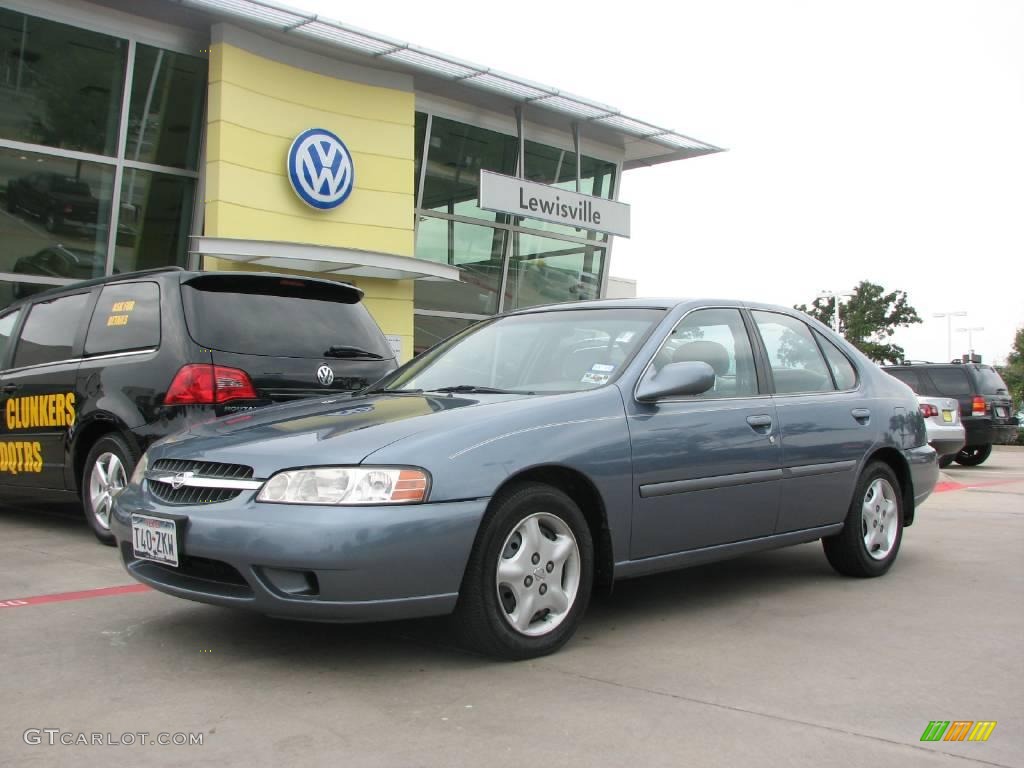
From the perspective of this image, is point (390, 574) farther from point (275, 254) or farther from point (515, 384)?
point (275, 254)

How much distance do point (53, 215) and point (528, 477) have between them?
12737 millimetres

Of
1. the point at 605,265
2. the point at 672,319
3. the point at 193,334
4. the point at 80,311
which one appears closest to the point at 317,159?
the point at 605,265

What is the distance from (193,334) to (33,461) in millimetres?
1968

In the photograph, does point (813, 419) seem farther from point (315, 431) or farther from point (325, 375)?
point (325, 375)

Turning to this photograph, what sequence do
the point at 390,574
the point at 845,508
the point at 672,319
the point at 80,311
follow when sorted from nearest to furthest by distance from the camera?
the point at 390,574
the point at 672,319
the point at 845,508
the point at 80,311

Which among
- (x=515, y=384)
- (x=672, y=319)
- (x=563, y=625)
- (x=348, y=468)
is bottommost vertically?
(x=563, y=625)

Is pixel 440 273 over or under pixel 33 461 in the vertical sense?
over

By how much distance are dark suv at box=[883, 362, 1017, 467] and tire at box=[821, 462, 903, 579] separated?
36.7ft

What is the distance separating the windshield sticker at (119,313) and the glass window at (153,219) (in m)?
9.22

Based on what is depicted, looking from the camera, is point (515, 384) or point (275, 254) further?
point (275, 254)

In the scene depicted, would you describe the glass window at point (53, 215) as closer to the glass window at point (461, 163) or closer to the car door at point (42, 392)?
the glass window at point (461, 163)

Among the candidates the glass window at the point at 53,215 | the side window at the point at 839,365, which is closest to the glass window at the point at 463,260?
the glass window at the point at 53,215

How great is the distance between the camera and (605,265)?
22.8 meters
